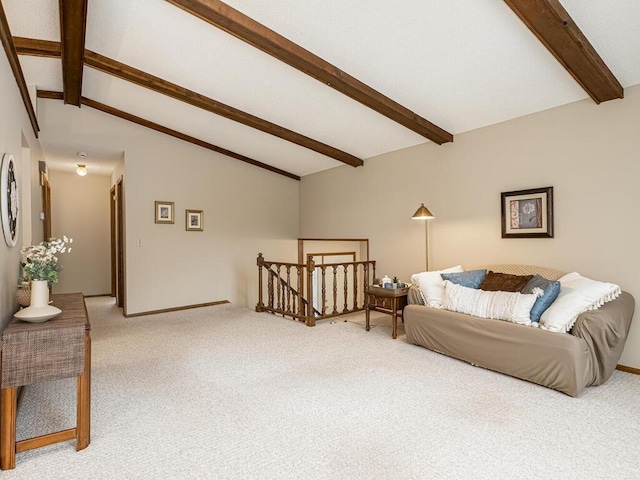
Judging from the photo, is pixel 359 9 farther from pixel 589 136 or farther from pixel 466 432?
pixel 466 432

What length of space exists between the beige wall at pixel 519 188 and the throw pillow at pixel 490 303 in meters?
0.86

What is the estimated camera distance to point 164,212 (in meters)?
5.52

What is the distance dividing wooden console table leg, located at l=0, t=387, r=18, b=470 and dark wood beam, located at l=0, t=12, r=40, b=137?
2508mm

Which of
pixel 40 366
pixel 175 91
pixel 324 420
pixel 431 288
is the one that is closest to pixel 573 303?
pixel 431 288

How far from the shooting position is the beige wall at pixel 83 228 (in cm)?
670

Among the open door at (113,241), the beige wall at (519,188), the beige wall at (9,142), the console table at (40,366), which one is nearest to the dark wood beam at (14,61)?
the beige wall at (9,142)

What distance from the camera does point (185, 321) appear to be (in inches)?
192

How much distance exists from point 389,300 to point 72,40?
13.1 feet

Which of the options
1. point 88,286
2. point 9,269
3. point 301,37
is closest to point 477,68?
point 301,37

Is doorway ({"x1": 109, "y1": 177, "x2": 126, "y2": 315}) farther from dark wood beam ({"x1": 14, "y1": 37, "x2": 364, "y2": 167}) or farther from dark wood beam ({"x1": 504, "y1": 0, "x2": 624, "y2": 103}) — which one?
dark wood beam ({"x1": 504, "y1": 0, "x2": 624, "y2": 103})

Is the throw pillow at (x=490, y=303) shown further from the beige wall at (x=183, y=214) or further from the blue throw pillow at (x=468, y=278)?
the beige wall at (x=183, y=214)

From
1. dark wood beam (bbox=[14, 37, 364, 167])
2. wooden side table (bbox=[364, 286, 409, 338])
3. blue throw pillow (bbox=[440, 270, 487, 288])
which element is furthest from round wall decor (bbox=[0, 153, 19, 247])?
blue throw pillow (bbox=[440, 270, 487, 288])

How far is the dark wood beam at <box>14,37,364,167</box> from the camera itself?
3.37m

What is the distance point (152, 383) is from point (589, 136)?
439 centimetres
